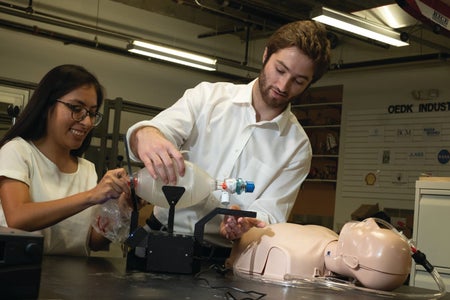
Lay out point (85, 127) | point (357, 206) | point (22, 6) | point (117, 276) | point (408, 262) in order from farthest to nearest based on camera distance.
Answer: point (357, 206) → point (22, 6) → point (85, 127) → point (408, 262) → point (117, 276)

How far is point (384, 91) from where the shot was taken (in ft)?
21.4

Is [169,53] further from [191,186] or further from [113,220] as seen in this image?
[191,186]

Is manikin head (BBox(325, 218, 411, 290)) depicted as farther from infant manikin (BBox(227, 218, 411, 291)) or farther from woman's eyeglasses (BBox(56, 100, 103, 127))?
woman's eyeglasses (BBox(56, 100, 103, 127))

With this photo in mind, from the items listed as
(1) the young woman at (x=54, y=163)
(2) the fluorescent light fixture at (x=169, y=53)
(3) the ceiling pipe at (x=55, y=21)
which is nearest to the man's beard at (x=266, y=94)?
(1) the young woman at (x=54, y=163)

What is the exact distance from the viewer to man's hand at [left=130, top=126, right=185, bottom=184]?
113cm

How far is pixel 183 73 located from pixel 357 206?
9.16ft

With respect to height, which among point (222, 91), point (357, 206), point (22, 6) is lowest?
point (357, 206)

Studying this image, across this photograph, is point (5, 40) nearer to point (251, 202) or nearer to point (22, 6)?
point (22, 6)

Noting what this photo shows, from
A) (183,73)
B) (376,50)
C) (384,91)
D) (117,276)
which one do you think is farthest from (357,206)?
(117,276)

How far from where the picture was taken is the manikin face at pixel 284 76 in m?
1.51

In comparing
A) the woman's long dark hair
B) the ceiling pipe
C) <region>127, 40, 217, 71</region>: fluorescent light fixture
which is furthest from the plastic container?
the ceiling pipe

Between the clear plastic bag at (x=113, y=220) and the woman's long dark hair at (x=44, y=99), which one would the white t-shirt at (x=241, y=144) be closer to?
the clear plastic bag at (x=113, y=220)

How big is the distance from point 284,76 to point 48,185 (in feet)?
2.58

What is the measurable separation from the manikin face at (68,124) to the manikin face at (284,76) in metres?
0.59
